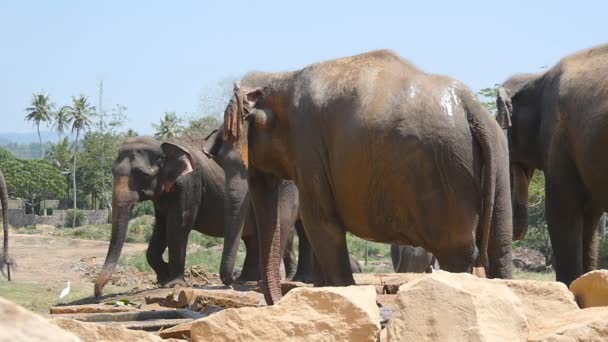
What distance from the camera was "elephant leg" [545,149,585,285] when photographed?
9.92m

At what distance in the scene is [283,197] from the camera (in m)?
14.8

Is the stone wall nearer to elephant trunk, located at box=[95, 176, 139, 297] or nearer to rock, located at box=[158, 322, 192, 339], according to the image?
elephant trunk, located at box=[95, 176, 139, 297]

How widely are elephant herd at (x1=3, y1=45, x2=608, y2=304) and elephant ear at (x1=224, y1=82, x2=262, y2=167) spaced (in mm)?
11

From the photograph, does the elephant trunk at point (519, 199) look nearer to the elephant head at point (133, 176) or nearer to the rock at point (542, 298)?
the rock at point (542, 298)

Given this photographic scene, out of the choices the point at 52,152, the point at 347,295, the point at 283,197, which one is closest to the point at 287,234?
the point at 283,197

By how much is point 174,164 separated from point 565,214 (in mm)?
7717

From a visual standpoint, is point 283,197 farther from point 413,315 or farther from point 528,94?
point 413,315

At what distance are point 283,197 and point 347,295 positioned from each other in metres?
9.18

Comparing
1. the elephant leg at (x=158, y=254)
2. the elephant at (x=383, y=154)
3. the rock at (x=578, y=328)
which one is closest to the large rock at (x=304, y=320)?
the rock at (x=578, y=328)

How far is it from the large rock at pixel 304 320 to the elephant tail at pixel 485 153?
86.6 inches

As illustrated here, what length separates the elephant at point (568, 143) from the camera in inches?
372

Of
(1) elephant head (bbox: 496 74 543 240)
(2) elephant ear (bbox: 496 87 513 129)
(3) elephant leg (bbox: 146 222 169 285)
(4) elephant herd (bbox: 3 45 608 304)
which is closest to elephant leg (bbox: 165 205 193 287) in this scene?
(3) elephant leg (bbox: 146 222 169 285)

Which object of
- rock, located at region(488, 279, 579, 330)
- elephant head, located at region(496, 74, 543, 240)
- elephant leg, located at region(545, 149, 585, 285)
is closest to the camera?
rock, located at region(488, 279, 579, 330)

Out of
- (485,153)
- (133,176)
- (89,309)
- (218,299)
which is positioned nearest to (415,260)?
(133,176)
